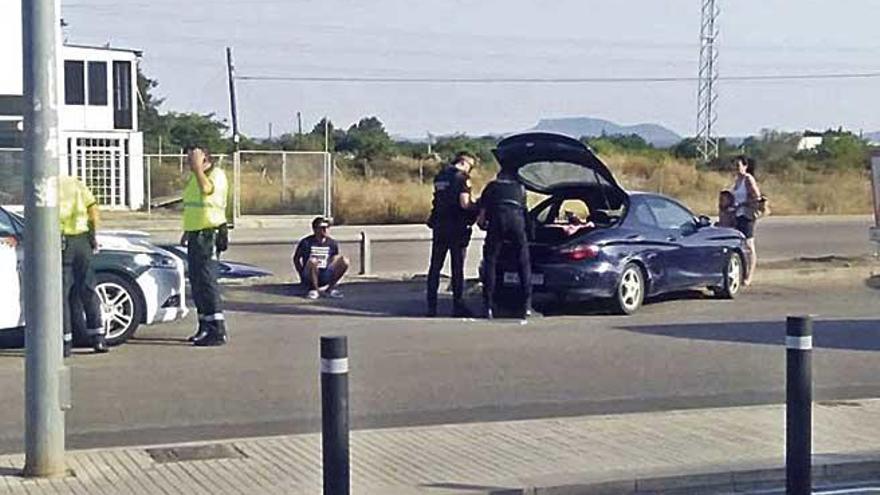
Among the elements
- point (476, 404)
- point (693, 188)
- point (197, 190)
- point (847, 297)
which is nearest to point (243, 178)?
point (693, 188)

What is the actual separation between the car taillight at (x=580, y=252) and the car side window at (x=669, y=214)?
4.26 feet

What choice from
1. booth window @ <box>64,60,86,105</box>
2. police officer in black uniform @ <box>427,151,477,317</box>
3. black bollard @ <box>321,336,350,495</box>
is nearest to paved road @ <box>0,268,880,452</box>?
police officer in black uniform @ <box>427,151,477,317</box>

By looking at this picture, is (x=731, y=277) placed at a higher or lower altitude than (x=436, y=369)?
higher

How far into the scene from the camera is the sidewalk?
29.0 feet

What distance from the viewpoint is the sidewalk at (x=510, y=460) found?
8844 mm

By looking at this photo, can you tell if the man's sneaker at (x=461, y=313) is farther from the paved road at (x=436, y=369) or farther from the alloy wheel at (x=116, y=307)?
the alloy wheel at (x=116, y=307)

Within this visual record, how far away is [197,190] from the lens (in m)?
14.7

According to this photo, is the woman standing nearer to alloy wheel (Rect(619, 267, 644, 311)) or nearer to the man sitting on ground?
alloy wheel (Rect(619, 267, 644, 311))

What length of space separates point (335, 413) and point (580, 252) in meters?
10.5

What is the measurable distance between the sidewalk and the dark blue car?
673 centimetres

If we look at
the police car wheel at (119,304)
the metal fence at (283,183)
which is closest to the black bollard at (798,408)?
the police car wheel at (119,304)

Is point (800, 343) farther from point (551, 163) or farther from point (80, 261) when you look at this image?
point (551, 163)

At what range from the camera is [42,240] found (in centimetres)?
873

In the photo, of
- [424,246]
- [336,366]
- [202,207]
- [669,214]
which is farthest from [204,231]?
[424,246]
